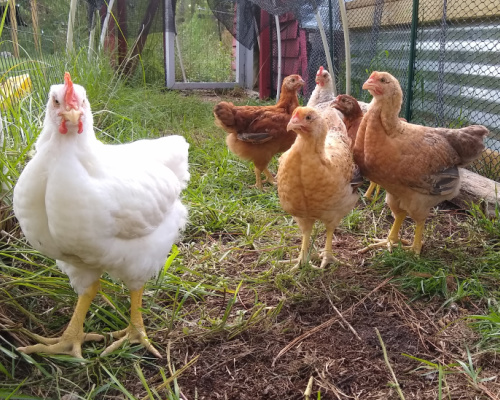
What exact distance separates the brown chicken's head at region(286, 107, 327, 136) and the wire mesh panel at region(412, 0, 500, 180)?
92.4 inches

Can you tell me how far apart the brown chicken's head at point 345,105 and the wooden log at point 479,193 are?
42.7 inches

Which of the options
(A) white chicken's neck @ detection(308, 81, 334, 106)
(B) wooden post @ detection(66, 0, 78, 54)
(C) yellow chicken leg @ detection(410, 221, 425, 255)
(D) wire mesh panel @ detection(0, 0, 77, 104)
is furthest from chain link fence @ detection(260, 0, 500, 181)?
(D) wire mesh panel @ detection(0, 0, 77, 104)

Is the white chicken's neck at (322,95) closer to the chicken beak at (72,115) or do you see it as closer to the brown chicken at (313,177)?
the brown chicken at (313,177)

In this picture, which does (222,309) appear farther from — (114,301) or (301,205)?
(301,205)

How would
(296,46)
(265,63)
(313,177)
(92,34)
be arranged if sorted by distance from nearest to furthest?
1. (313,177)
2. (92,34)
3. (296,46)
4. (265,63)

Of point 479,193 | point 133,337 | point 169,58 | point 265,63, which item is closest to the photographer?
point 133,337

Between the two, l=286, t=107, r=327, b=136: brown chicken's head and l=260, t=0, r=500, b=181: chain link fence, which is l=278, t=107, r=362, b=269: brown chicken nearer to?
l=286, t=107, r=327, b=136: brown chicken's head

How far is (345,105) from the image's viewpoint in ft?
12.9

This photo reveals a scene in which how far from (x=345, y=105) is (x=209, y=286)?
2.29 m

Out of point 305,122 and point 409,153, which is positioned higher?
point 305,122

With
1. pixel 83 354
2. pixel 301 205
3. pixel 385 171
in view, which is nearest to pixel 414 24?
pixel 385 171

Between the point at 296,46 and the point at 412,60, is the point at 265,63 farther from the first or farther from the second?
the point at 412,60

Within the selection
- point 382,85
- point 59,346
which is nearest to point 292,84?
point 382,85

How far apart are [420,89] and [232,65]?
6282 millimetres
